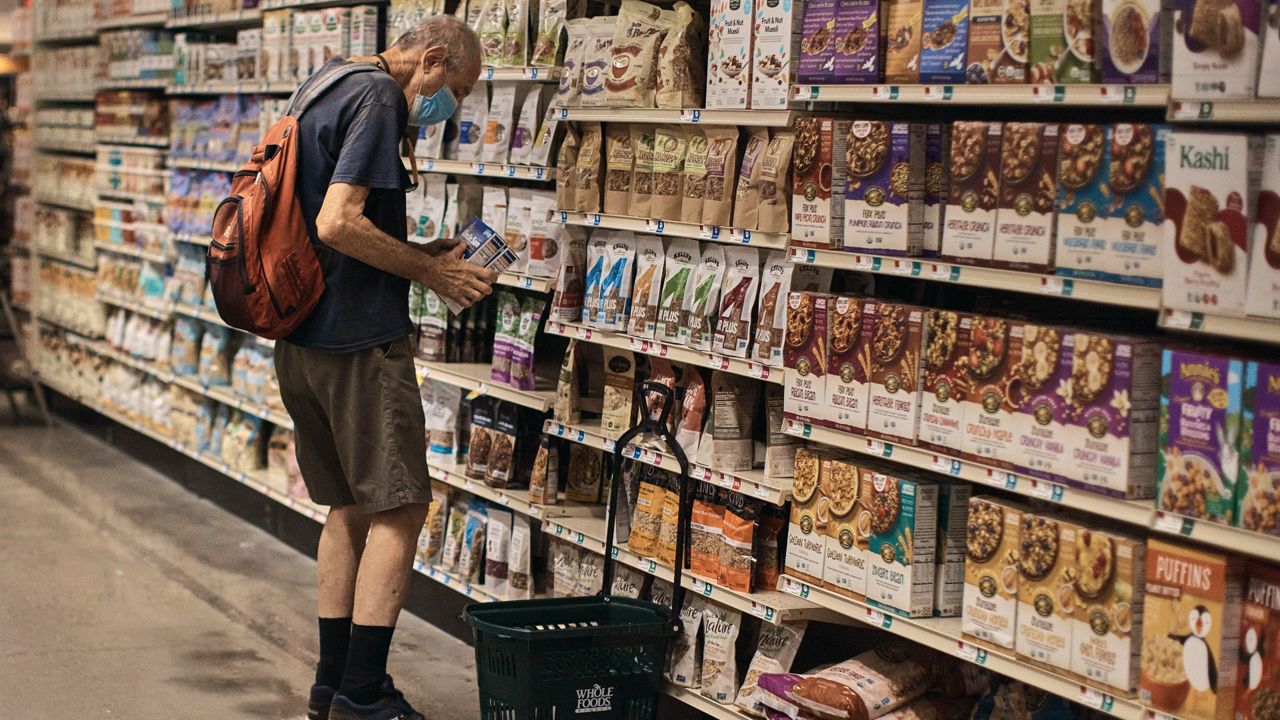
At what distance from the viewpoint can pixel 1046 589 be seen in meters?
2.97

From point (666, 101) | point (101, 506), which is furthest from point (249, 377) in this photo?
point (666, 101)

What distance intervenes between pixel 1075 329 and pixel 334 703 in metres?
2.23

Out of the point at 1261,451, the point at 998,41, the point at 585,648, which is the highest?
the point at 998,41

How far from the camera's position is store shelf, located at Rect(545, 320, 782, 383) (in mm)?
3690

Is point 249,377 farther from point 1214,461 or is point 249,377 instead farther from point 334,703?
point 1214,461

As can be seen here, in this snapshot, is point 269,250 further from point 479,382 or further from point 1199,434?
point 1199,434

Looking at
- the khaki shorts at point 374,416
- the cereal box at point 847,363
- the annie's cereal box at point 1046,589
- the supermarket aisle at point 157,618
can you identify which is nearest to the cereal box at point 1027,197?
the cereal box at point 847,363

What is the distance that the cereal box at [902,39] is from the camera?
3217 mm

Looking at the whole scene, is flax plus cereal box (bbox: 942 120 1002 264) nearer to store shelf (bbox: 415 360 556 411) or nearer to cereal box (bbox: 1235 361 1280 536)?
cereal box (bbox: 1235 361 1280 536)

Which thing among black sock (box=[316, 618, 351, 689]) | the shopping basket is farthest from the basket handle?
black sock (box=[316, 618, 351, 689])

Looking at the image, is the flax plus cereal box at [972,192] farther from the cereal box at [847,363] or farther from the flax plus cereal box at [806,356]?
the flax plus cereal box at [806,356]

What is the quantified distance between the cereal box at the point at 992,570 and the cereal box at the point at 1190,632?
0.33m

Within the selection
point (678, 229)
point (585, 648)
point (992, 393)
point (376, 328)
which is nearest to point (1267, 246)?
point (992, 393)

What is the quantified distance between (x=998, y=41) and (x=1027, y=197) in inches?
13.3
